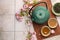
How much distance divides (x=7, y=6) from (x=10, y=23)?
8.4 inches

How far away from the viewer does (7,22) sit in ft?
6.93

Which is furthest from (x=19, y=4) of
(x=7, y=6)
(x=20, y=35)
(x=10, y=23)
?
(x=20, y=35)

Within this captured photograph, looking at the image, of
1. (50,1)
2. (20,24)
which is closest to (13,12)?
(20,24)

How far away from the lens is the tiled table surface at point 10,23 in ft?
6.87

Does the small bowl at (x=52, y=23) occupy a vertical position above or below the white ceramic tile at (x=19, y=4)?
below

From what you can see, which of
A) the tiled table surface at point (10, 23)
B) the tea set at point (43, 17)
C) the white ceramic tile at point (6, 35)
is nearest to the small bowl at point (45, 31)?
the tea set at point (43, 17)

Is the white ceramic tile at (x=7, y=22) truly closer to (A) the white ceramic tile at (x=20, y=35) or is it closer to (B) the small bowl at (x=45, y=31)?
(A) the white ceramic tile at (x=20, y=35)

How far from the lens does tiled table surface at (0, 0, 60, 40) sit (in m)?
2.09

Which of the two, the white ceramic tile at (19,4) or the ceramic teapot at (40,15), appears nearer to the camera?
the ceramic teapot at (40,15)

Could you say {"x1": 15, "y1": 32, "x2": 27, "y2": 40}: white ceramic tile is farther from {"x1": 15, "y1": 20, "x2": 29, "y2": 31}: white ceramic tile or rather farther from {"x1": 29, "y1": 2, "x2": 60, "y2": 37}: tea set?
{"x1": 29, "y1": 2, "x2": 60, "y2": 37}: tea set

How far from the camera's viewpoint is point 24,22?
210 cm

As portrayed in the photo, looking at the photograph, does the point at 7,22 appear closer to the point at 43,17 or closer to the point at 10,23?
the point at 10,23

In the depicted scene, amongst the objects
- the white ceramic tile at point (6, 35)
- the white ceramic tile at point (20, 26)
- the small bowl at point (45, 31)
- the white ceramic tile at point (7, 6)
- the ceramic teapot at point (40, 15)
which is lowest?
the white ceramic tile at point (6, 35)

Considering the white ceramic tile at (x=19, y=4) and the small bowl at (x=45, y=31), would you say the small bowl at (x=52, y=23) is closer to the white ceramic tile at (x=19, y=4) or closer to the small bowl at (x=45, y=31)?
the small bowl at (x=45, y=31)
